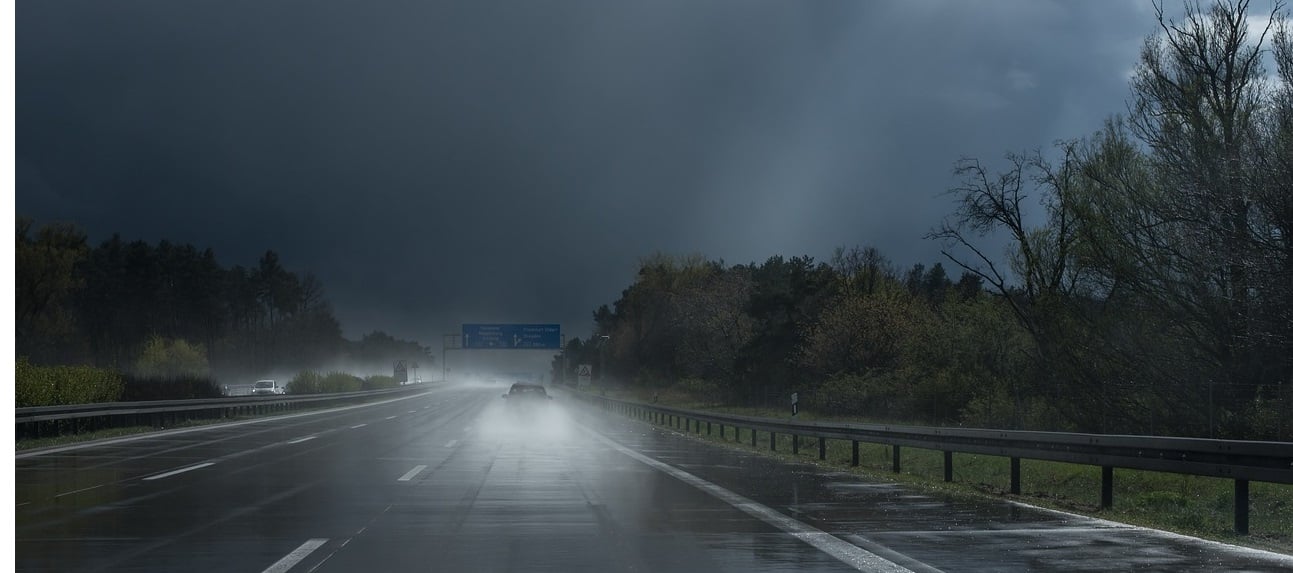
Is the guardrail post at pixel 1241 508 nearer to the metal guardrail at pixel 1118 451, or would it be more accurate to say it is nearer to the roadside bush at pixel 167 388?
the metal guardrail at pixel 1118 451

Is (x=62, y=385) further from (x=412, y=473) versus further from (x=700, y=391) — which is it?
(x=700, y=391)

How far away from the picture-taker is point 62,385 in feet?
119

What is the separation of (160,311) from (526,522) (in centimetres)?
11862

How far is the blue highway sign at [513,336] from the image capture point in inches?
4235

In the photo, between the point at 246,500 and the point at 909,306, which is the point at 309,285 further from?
the point at 246,500

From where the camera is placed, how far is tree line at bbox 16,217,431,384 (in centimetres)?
7800

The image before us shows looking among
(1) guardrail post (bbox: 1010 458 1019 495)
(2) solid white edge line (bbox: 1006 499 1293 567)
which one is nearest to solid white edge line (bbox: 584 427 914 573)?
(2) solid white edge line (bbox: 1006 499 1293 567)

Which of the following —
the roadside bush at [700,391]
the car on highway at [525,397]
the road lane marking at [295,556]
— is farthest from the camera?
the roadside bush at [700,391]

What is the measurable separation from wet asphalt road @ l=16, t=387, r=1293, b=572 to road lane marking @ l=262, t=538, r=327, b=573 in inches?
0.7

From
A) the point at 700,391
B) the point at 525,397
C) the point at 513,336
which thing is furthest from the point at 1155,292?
the point at 513,336

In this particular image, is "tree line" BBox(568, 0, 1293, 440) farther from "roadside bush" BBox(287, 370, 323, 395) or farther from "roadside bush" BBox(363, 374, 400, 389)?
"roadside bush" BBox(363, 374, 400, 389)

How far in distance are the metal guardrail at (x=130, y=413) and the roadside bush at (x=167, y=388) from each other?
5.56 ft

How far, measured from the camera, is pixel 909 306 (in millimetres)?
60281

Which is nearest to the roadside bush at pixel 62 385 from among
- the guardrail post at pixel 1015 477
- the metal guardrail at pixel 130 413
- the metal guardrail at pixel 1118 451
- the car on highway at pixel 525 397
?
the metal guardrail at pixel 130 413
